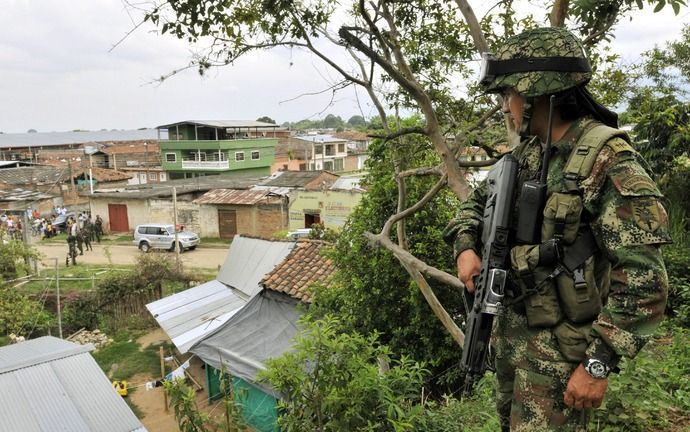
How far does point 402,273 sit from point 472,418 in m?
3.33

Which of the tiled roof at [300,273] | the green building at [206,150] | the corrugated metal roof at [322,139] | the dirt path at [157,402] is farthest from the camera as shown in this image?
the corrugated metal roof at [322,139]

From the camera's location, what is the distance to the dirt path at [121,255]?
20688 millimetres

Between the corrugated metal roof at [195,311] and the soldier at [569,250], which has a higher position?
the soldier at [569,250]

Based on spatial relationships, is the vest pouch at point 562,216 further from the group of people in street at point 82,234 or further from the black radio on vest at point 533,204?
the group of people in street at point 82,234

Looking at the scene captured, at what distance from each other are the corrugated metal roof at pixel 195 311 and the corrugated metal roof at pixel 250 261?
0.28 meters

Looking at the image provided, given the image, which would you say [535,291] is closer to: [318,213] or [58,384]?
[58,384]

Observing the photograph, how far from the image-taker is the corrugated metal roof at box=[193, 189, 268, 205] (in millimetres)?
24031

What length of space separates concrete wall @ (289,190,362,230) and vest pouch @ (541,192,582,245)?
18925 millimetres

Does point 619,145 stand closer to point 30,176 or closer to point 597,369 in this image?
point 597,369

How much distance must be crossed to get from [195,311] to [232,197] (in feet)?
43.4

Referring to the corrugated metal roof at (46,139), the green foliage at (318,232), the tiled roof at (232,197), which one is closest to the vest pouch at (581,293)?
the green foliage at (318,232)

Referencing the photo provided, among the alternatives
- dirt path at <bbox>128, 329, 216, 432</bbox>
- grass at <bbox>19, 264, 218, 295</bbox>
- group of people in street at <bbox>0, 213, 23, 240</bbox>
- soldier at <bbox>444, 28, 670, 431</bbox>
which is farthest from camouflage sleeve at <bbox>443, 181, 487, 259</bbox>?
group of people in street at <bbox>0, 213, 23, 240</bbox>

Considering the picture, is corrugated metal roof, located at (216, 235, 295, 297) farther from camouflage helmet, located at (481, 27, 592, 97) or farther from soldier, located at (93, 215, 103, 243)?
soldier, located at (93, 215, 103, 243)

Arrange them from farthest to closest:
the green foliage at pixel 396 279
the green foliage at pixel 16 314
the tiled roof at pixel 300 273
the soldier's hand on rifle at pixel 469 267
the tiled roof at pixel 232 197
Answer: the tiled roof at pixel 232 197 → the green foliage at pixel 16 314 → the tiled roof at pixel 300 273 → the green foliage at pixel 396 279 → the soldier's hand on rifle at pixel 469 267
